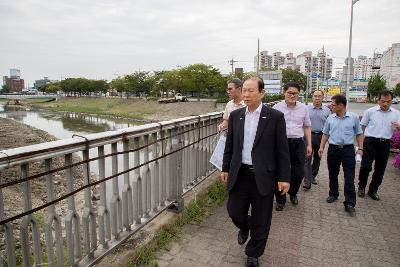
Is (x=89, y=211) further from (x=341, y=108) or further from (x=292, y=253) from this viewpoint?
(x=341, y=108)

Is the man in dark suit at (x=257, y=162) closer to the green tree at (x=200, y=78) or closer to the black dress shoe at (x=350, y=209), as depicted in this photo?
the black dress shoe at (x=350, y=209)

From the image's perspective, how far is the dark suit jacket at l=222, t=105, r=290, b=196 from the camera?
122 inches

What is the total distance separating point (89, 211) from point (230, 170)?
1383mm

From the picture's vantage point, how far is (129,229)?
11.2 ft

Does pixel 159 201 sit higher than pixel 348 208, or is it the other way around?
pixel 159 201

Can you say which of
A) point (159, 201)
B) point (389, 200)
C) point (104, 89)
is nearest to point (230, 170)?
point (159, 201)

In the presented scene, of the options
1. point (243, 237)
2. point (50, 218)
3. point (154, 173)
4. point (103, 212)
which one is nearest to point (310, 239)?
point (243, 237)

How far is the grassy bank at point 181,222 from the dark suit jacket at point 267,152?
3.43 ft

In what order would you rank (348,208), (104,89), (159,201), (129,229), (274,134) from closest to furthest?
(274,134) → (129,229) → (159,201) → (348,208) → (104,89)

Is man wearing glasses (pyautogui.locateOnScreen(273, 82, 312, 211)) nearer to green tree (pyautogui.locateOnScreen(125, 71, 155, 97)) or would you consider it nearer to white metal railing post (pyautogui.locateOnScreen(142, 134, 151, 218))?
white metal railing post (pyautogui.locateOnScreen(142, 134, 151, 218))

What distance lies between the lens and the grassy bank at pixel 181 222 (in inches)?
130

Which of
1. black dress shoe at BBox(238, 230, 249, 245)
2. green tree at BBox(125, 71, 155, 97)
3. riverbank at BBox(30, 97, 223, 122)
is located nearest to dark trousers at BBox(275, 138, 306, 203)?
black dress shoe at BBox(238, 230, 249, 245)

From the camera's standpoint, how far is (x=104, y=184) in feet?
9.61

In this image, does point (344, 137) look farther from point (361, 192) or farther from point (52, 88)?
point (52, 88)
